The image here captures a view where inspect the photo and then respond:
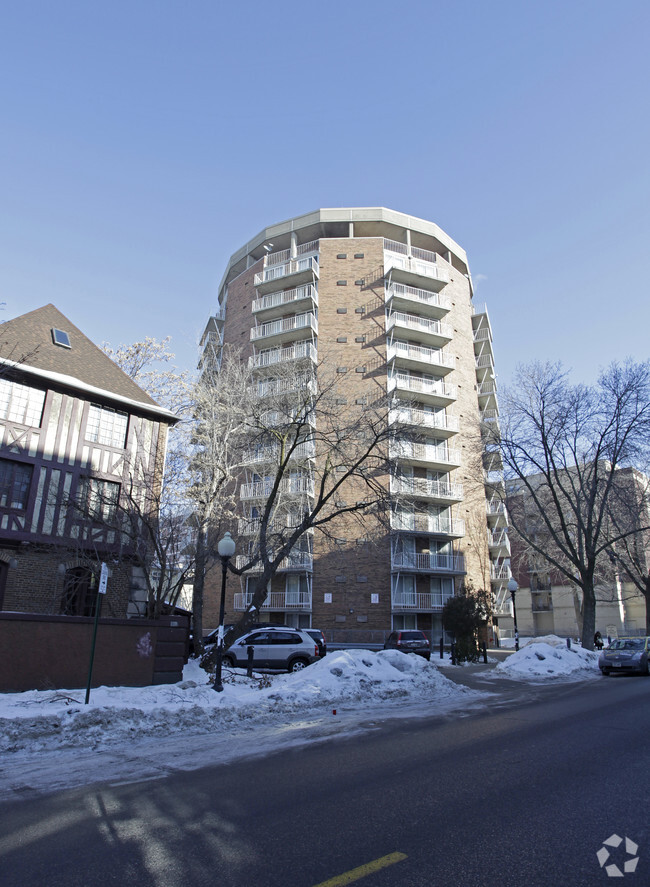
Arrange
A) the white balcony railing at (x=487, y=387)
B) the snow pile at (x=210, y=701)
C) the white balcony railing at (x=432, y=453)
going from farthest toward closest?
the white balcony railing at (x=487, y=387) → the white balcony railing at (x=432, y=453) → the snow pile at (x=210, y=701)

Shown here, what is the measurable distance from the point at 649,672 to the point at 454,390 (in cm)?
2181

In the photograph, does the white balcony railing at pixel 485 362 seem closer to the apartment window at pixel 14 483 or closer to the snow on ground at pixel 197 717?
the snow on ground at pixel 197 717

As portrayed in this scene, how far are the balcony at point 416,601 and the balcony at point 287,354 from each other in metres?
15.6

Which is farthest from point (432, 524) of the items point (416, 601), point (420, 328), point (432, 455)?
point (420, 328)

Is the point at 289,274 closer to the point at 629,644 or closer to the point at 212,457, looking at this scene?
the point at 212,457

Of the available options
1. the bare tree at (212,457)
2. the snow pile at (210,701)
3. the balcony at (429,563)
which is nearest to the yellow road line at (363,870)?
the snow pile at (210,701)

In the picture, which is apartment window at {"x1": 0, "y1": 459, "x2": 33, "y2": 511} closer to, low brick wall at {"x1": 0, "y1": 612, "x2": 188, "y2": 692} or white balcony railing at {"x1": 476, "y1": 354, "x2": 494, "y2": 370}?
low brick wall at {"x1": 0, "y1": 612, "x2": 188, "y2": 692}

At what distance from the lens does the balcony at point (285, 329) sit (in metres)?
37.3

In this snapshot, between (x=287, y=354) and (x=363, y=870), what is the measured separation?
35145 millimetres

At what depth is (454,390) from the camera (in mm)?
38250

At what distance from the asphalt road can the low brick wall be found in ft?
20.8

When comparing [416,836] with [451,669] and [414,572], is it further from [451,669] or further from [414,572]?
[414,572]

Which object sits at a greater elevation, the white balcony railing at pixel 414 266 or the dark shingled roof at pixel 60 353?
the white balcony railing at pixel 414 266

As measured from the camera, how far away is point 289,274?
3875 cm
